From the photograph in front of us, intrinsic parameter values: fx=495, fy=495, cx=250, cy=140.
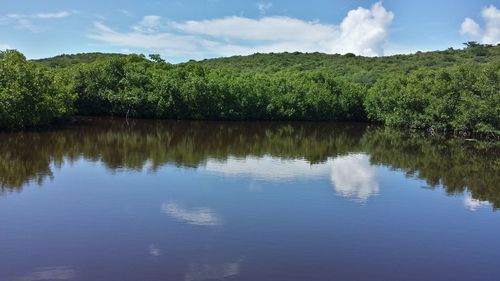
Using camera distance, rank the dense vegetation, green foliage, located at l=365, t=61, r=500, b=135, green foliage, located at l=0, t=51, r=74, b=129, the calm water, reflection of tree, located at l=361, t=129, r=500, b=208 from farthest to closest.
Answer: green foliage, located at l=365, t=61, r=500, b=135 → the dense vegetation → green foliage, located at l=0, t=51, r=74, b=129 → reflection of tree, located at l=361, t=129, r=500, b=208 → the calm water

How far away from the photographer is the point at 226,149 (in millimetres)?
31297

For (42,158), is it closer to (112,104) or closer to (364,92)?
(112,104)

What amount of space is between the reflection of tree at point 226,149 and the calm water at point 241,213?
5.9 inches

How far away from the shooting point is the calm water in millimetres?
11922

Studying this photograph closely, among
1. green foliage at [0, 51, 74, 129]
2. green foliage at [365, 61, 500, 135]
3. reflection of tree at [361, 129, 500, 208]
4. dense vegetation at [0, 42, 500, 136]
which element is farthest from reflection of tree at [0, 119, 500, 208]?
green foliage at [365, 61, 500, 135]

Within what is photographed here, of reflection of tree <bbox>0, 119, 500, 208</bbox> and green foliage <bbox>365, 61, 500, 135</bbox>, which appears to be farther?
green foliage <bbox>365, 61, 500, 135</bbox>

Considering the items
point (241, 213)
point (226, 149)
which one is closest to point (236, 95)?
point (226, 149)

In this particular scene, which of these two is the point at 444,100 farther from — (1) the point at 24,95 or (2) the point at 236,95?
(1) the point at 24,95

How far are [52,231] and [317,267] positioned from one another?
7501 mm

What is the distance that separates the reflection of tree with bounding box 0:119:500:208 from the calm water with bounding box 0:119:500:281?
150mm

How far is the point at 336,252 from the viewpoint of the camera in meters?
13.1

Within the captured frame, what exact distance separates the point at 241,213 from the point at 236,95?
38.0 metres

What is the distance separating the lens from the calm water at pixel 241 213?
11.9 m

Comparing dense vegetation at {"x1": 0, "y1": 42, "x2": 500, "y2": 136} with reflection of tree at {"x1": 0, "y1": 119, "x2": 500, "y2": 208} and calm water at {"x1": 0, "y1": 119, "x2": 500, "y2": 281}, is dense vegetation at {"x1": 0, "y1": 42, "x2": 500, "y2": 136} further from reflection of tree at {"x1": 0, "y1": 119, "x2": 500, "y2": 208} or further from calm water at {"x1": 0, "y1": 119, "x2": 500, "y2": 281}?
calm water at {"x1": 0, "y1": 119, "x2": 500, "y2": 281}
